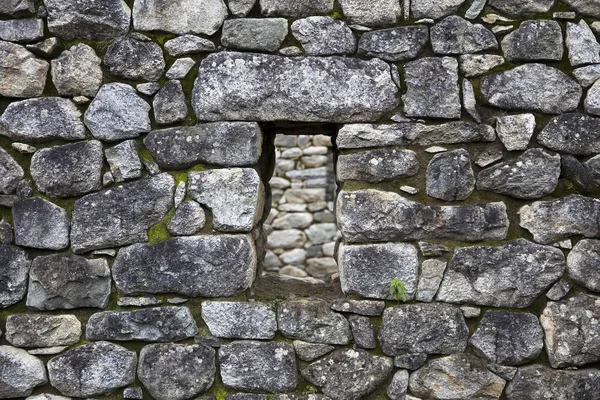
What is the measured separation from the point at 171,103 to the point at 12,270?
110cm

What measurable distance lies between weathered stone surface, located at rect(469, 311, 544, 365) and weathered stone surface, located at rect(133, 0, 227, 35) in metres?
1.90

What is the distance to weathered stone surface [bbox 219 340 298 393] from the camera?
2.96 m

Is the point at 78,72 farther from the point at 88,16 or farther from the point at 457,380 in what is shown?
the point at 457,380

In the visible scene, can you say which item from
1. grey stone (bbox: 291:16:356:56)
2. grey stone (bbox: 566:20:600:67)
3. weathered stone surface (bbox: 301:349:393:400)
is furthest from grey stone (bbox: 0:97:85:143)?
grey stone (bbox: 566:20:600:67)

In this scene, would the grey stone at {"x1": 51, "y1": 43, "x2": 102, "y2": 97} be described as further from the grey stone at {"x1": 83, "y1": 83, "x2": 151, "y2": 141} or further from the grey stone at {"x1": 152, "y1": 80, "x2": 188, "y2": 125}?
the grey stone at {"x1": 152, "y1": 80, "x2": 188, "y2": 125}

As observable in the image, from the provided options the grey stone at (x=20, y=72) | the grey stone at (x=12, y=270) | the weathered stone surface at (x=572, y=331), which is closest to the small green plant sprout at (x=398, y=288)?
the weathered stone surface at (x=572, y=331)

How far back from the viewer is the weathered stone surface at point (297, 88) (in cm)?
299

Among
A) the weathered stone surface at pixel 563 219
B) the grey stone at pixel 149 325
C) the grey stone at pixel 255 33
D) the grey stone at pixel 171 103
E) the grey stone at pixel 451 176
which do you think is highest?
the grey stone at pixel 255 33

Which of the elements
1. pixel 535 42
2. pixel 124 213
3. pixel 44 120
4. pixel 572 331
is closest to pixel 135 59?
pixel 44 120

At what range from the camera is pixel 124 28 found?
306 centimetres

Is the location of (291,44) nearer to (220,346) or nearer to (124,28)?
(124,28)

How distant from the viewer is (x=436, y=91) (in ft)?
9.78

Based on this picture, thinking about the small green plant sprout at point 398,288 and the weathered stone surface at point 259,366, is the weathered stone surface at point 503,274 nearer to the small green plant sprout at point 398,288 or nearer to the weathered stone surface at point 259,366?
the small green plant sprout at point 398,288

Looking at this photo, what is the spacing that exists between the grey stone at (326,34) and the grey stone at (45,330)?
1.73 m
